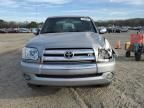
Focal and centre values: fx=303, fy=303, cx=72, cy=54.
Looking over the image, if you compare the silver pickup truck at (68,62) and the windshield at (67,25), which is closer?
the silver pickup truck at (68,62)

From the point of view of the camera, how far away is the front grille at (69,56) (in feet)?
20.0

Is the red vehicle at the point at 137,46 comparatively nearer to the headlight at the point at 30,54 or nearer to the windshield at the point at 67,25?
the windshield at the point at 67,25

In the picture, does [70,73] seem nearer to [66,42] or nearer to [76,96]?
[66,42]

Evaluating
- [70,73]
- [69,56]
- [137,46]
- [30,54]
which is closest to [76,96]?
[70,73]

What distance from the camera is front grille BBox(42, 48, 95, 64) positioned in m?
6.10

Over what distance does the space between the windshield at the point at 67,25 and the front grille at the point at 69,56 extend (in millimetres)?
2120

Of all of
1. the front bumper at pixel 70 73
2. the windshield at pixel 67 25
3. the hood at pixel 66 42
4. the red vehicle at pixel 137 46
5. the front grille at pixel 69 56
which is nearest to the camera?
the front bumper at pixel 70 73

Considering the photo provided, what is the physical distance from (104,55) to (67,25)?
2409mm

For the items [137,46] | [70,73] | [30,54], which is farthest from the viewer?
[137,46]

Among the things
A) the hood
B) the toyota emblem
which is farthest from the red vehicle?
the toyota emblem

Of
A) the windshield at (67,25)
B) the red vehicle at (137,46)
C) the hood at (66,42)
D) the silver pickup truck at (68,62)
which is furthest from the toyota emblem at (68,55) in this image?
the red vehicle at (137,46)

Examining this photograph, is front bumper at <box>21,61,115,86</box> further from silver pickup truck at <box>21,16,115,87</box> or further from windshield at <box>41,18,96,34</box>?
windshield at <box>41,18,96,34</box>

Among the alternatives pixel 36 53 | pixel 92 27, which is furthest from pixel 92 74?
pixel 92 27

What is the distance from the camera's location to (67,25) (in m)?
8.38
